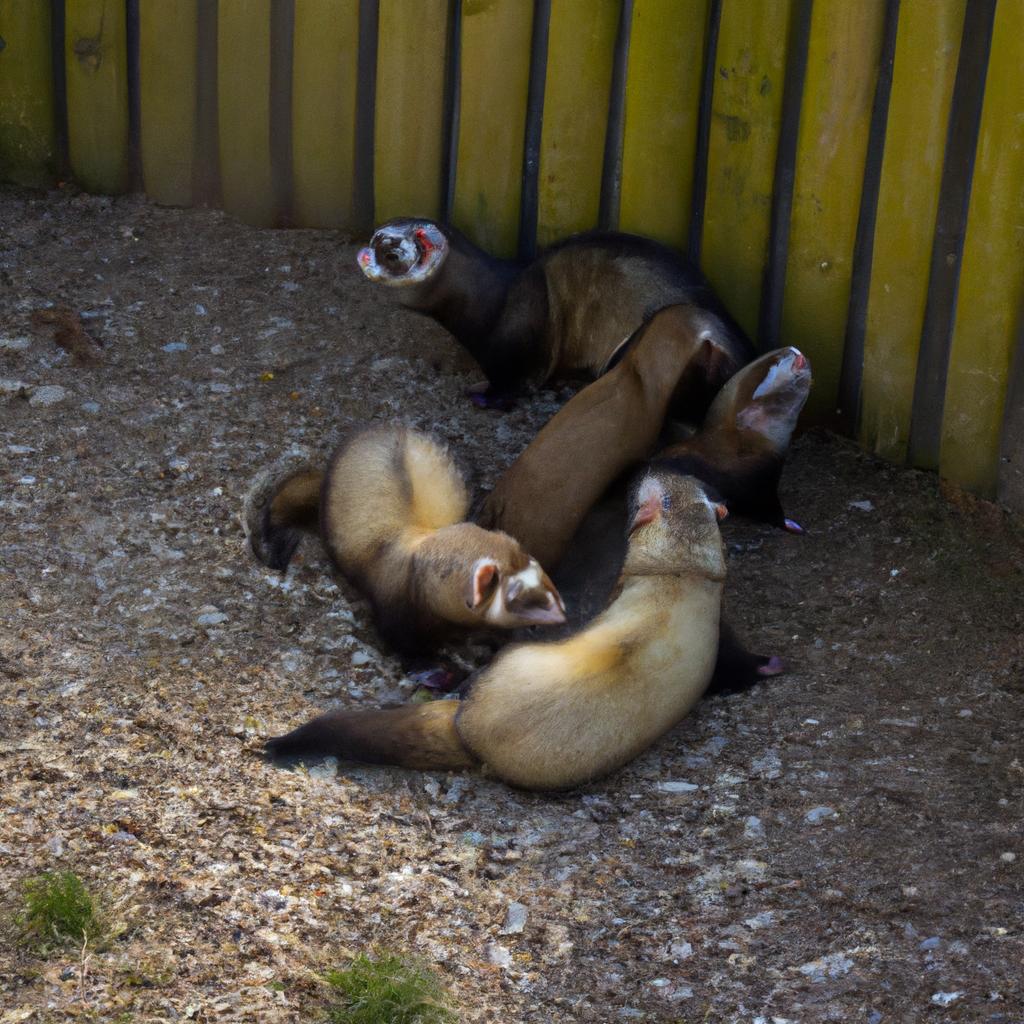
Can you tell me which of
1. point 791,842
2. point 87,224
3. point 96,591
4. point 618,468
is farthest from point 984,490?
point 87,224

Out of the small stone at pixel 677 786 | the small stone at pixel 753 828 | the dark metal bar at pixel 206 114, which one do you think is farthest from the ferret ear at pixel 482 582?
the dark metal bar at pixel 206 114

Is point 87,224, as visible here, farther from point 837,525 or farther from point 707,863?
point 707,863

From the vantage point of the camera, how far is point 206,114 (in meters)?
6.95

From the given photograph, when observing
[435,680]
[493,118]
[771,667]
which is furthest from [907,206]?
[435,680]

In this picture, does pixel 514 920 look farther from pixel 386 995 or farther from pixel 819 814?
pixel 819 814

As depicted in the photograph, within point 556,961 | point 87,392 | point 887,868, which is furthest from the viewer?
point 87,392

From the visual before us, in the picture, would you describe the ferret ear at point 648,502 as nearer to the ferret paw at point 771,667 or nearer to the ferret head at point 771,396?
the ferret head at point 771,396

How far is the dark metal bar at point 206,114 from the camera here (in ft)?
22.3

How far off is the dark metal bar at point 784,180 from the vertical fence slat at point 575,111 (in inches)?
31.1

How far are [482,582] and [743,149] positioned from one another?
2167 millimetres

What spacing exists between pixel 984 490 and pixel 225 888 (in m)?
3.09

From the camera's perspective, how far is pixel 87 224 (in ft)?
23.1

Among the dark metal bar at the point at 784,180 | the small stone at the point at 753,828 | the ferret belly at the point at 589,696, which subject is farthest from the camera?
the dark metal bar at the point at 784,180

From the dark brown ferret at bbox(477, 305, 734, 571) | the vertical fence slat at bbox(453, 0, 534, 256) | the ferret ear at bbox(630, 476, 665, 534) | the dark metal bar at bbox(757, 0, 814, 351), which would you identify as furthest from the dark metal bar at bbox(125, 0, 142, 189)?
the ferret ear at bbox(630, 476, 665, 534)
